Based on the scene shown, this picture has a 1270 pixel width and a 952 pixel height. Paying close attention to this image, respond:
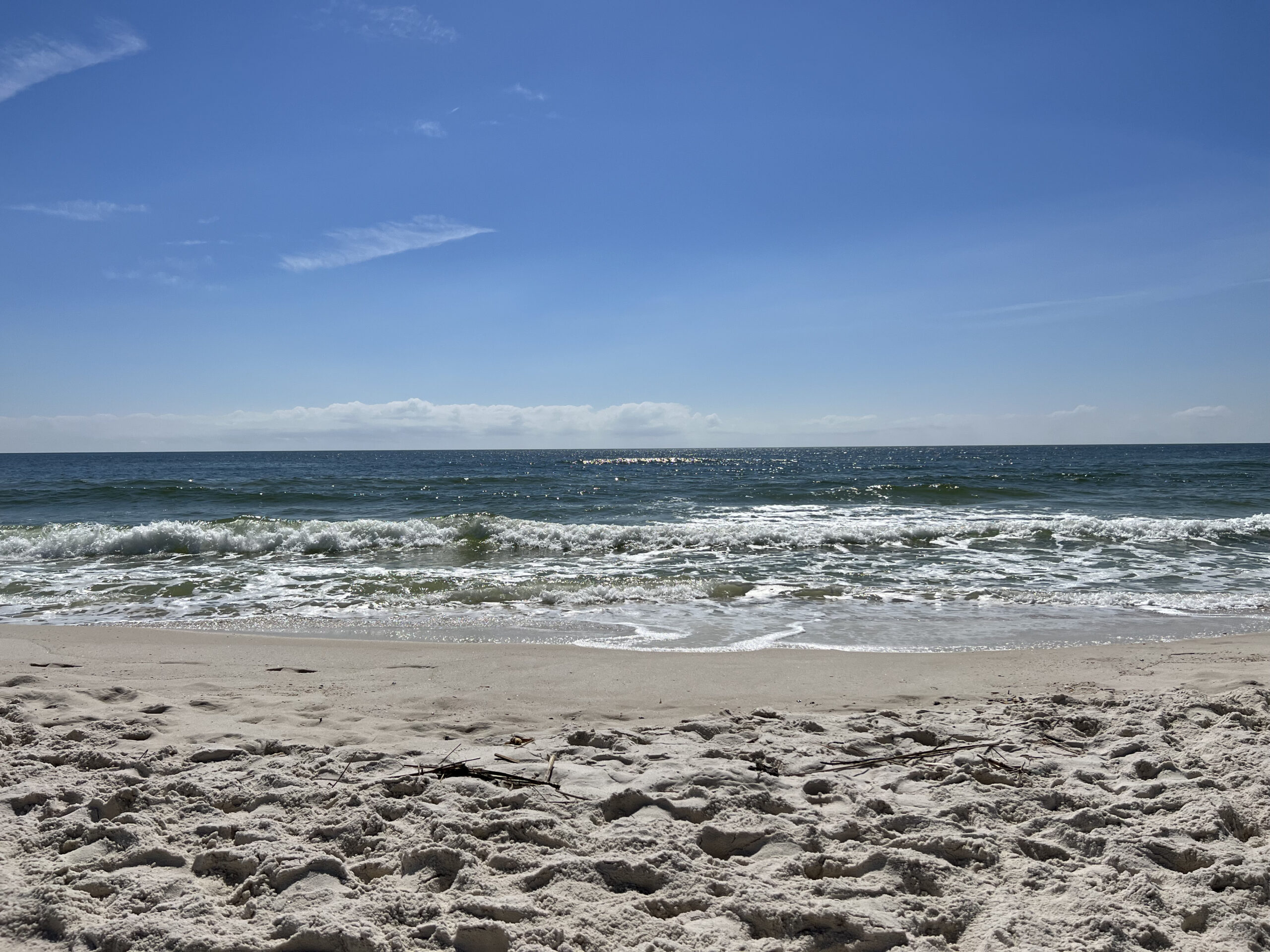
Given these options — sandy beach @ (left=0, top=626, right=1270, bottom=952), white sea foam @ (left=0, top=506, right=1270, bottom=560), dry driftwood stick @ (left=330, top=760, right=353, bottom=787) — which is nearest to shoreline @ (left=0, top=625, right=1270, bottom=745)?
sandy beach @ (left=0, top=626, right=1270, bottom=952)

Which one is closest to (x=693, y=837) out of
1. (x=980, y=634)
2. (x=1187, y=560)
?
(x=980, y=634)

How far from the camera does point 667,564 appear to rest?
1163cm

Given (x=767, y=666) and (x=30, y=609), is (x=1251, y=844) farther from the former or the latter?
(x=30, y=609)

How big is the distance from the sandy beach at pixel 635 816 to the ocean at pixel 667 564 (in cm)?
244

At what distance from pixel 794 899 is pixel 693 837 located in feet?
1.66

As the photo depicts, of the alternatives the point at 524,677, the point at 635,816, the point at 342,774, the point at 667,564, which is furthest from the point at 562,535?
the point at 635,816

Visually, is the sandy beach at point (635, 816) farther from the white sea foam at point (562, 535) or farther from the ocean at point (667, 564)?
the white sea foam at point (562, 535)

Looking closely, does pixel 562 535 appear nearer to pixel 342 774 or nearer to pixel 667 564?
pixel 667 564

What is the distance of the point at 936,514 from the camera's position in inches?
744

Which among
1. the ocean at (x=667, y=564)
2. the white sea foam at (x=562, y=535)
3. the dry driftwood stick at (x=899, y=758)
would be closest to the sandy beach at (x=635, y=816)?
the dry driftwood stick at (x=899, y=758)

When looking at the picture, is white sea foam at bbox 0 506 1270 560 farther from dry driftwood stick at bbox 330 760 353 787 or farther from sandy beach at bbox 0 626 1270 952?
dry driftwood stick at bbox 330 760 353 787

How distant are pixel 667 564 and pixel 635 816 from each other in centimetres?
868

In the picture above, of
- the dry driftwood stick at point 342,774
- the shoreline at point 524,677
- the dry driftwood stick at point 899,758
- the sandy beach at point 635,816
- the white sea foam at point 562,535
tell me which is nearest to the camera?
the sandy beach at point 635,816

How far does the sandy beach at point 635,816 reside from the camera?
2.27m
